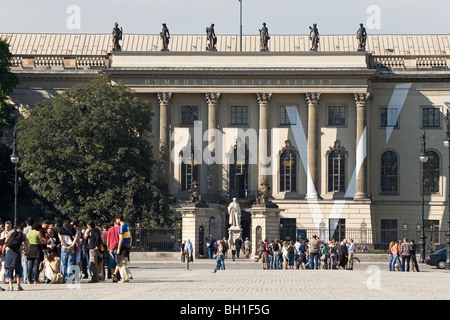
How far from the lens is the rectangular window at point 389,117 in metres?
96.5

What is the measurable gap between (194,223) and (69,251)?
108 feet

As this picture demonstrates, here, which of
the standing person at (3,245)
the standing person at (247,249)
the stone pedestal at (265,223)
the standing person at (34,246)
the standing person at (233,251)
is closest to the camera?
the standing person at (3,245)

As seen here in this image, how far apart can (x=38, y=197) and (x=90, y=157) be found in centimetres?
426

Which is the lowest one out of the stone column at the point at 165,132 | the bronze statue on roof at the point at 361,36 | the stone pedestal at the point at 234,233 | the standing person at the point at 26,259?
the standing person at the point at 26,259

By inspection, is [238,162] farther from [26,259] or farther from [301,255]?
[26,259]

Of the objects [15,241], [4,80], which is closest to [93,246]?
[15,241]

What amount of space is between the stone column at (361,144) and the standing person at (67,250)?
5466cm

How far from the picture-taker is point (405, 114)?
96.3m

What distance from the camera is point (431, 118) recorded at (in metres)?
96.1

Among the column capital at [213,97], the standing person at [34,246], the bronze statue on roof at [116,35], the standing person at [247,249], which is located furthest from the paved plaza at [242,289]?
the bronze statue on roof at [116,35]

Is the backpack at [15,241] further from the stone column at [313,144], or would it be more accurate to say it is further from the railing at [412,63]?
the railing at [412,63]

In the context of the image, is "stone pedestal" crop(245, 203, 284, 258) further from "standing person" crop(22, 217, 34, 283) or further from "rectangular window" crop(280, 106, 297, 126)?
"standing person" crop(22, 217, 34, 283)
